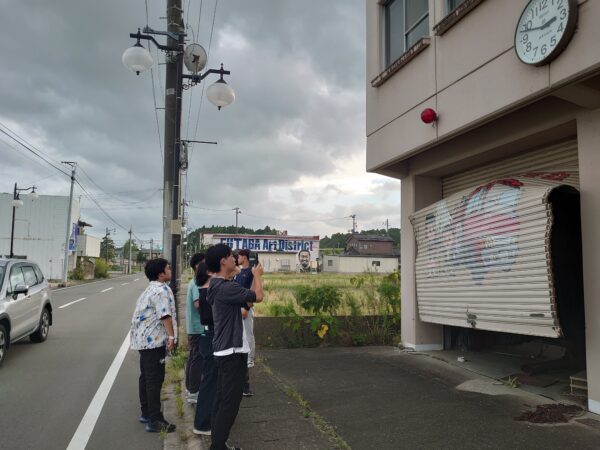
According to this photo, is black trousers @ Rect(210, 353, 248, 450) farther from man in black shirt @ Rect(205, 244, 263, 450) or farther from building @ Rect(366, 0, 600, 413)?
building @ Rect(366, 0, 600, 413)

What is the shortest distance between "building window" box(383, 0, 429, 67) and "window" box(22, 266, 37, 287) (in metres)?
8.00

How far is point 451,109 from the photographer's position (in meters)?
6.39

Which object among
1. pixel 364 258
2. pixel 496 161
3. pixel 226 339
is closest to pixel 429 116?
pixel 496 161

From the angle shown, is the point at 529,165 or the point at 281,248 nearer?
the point at 529,165

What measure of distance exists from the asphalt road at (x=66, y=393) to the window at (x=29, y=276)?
4.12 feet

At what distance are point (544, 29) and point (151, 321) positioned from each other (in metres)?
4.93

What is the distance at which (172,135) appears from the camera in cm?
960

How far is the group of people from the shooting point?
369 cm

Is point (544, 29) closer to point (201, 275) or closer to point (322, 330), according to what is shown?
point (201, 275)

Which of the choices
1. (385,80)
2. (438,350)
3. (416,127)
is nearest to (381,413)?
(438,350)

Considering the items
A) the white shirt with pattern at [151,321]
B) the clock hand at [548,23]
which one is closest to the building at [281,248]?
the white shirt with pattern at [151,321]

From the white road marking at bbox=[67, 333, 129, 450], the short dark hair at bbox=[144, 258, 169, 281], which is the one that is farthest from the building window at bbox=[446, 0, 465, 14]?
the white road marking at bbox=[67, 333, 129, 450]

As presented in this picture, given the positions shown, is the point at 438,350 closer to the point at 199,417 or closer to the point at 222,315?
the point at 199,417

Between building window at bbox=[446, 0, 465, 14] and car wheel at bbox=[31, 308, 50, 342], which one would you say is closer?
building window at bbox=[446, 0, 465, 14]
